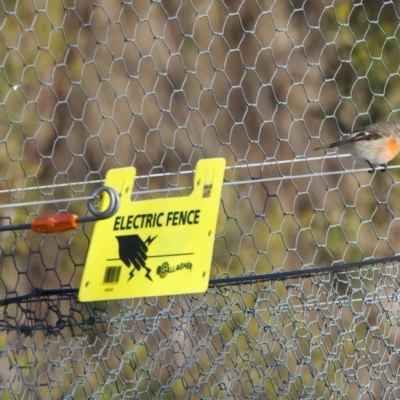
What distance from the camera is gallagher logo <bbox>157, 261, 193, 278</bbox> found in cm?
135

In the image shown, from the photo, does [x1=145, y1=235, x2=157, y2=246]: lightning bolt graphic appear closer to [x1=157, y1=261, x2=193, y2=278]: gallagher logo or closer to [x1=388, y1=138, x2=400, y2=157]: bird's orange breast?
[x1=157, y1=261, x2=193, y2=278]: gallagher logo

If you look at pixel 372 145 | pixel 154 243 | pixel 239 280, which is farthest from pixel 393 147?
pixel 154 243

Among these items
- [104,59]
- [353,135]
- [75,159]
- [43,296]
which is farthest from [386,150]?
[104,59]

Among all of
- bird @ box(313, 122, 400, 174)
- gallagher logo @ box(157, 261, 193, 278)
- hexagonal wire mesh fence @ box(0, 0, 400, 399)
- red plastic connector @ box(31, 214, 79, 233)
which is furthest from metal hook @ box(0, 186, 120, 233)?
hexagonal wire mesh fence @ box(0, 0, 400, 399)

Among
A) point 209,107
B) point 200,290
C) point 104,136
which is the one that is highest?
point 209,107

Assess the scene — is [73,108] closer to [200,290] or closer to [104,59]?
[104,59]

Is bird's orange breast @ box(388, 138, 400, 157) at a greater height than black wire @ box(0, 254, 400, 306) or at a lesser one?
greater

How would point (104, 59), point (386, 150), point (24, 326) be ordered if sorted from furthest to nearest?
1. point (104, 59)
2. point (386, 150)
3. point (24, 326)

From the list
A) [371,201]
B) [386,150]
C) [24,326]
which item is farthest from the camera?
[371,201]

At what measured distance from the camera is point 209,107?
3844mm

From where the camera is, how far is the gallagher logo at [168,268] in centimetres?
135

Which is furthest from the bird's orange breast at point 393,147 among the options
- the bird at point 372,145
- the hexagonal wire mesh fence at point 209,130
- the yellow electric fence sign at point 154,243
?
the yellow electric fence sign at point 154,243

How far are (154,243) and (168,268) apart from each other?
4cm

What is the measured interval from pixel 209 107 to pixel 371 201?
76 centimetres
